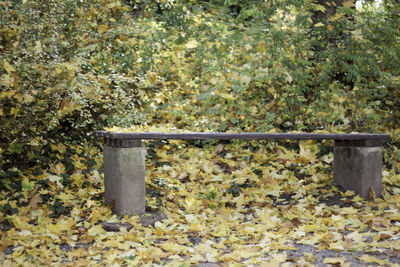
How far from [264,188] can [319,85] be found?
2.48m

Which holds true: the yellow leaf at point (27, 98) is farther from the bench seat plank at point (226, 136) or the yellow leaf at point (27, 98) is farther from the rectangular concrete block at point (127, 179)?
the rectangular concrete block at point (127, 179)

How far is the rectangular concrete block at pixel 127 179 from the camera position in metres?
4.27

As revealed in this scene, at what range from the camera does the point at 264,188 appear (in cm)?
551

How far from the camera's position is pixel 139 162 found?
4336mm

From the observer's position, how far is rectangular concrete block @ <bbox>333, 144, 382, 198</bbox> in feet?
16.6

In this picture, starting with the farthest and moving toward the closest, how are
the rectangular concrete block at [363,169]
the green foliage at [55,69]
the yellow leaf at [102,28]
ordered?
the yellow leaf at [102,28], the rectangular concrete block at [363,169], the green foliage at [55,69]

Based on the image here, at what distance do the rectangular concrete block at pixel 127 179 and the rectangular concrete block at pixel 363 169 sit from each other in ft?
8.69

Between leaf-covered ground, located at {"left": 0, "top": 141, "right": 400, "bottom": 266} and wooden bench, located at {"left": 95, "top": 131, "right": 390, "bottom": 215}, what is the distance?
172mm

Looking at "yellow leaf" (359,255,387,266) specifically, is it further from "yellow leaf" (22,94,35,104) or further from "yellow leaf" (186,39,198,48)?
"yellow leaf" (186,39,198,48)

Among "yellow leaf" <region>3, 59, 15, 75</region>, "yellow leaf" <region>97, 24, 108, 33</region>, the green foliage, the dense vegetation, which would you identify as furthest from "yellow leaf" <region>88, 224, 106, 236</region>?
"yellow leaf" <region>97, 24, 108, 33</region>

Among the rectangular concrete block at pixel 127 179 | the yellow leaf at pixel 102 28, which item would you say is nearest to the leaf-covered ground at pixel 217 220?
the rectangular concrete block at pixel 127 179

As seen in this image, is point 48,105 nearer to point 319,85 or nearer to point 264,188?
point 264,188

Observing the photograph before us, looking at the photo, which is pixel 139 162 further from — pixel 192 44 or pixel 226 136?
pixel 192 44

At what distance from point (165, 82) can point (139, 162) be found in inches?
159
